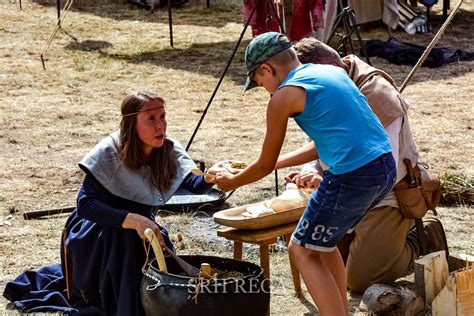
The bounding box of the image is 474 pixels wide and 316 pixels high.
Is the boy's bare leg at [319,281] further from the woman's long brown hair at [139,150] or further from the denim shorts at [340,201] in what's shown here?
the woman's long brown hair at [139,150]

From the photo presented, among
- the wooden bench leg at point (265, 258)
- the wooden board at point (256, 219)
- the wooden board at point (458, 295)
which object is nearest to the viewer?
the wooden board at point (458, 295)

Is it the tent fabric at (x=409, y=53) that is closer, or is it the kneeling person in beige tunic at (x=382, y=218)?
the kneeling person in beige tunic at (x=382, y=218)

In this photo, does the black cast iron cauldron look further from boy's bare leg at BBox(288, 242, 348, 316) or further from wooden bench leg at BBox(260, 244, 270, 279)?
wooden bench leg at BBox(260, 244, 270, 279)

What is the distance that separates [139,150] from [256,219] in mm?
657

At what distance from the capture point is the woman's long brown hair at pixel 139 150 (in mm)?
4641

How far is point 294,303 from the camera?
5180mm

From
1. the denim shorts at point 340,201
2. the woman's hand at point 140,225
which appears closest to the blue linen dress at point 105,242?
the woman's hand at point 140,225

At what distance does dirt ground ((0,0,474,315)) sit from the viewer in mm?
6332

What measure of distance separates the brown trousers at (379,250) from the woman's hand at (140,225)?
130cm

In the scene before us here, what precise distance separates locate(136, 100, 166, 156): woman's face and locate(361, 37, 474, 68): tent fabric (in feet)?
27.0

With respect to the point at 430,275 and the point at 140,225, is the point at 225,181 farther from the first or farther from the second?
the point at 430,275

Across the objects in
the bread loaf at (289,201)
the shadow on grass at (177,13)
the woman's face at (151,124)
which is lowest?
the shadow on grass at (177,13)

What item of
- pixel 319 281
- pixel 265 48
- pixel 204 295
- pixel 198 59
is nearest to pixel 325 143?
pixel 265 48

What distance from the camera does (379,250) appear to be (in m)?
5.26
